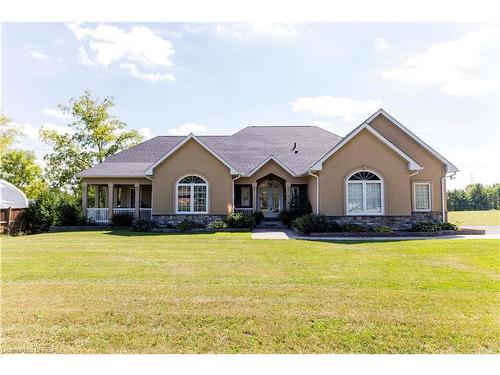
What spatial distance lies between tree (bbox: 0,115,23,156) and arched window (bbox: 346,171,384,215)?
31.0 m

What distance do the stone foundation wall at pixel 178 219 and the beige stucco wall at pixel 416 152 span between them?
1086cm

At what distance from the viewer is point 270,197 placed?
79.2 feet

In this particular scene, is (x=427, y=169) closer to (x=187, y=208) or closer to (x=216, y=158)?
(x=216, y=158)

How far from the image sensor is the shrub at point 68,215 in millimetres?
21145

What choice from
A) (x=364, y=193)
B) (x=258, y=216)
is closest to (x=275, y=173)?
(x=258, y=216)

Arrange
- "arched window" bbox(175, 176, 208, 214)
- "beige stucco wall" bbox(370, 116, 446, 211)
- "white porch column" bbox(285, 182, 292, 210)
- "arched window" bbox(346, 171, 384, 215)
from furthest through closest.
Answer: "white porch column" bbox(285, 182, 292, 210)
"arched window" bbox(175, 176, 208, 214)
"beige stucco wall" bbox(370, 116, 446, 211)
"arched window" bbox(346, 171, 384, 215)

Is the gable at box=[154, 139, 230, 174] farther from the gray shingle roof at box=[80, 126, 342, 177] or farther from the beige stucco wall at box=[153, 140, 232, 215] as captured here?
the gray shingle roof at box=[80, 126, 342, 177]

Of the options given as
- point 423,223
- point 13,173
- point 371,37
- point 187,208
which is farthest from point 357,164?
point 13,173

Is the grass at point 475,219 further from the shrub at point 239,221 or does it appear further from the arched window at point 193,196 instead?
the arched window at point 193,196

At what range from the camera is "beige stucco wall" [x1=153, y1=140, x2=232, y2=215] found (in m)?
20.1

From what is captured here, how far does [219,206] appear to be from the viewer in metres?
20.1

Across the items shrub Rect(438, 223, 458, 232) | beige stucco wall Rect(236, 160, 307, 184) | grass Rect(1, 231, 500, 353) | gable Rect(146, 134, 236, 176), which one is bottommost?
grass Rect(1, 231, 500, 353)

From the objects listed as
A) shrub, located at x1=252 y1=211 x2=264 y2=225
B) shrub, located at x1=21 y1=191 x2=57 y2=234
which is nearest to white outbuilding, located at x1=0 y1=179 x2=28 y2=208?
shrub, located at x1=21 y1=191 x2=57 y2=234

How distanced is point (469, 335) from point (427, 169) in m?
17.4
